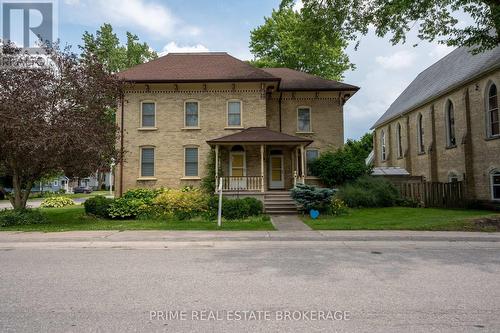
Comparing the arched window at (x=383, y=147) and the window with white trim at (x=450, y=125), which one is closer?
the window with white trim at (x=450, y=125)

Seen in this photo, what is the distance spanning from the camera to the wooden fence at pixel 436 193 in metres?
20.9

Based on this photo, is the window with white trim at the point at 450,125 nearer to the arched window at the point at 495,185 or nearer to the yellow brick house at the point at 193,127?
the arched window at the point at 495,185

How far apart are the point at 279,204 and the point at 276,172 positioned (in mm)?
4566

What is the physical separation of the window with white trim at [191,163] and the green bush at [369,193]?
875 centimetres

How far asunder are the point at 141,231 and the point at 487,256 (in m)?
10.3

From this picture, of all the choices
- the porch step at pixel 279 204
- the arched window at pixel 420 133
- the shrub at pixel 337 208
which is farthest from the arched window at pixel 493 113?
the porch step at pixel 279 204

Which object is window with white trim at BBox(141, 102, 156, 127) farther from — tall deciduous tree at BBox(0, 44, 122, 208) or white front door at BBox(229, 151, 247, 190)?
tall deciduous tree at BBox(0, 44, 122, 208)

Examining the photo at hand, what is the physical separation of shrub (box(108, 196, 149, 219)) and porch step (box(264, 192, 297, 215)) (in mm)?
6043

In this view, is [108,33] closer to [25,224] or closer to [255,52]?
[255,52]

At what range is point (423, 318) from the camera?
4.30 m

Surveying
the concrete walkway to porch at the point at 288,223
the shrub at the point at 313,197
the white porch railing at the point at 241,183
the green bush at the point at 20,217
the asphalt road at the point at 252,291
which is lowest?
the asphalt road at the point at 252,291

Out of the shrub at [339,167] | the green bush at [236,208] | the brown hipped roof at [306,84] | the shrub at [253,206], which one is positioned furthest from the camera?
the brown hipped roof at [306,84]

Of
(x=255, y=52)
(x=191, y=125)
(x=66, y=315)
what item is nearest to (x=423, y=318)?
(x=66, y=315)

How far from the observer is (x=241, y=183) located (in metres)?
20.9
